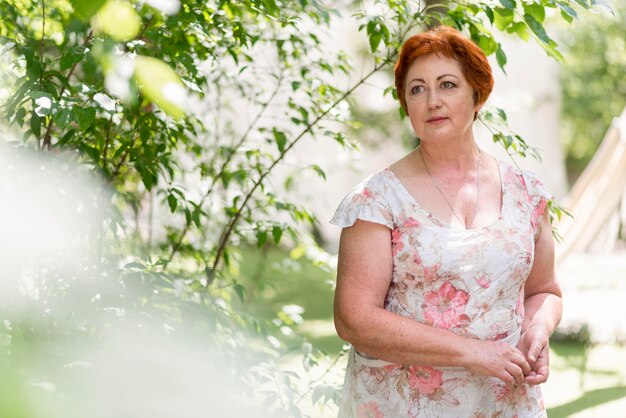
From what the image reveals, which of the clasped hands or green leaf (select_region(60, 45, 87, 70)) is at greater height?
green leaf (select_region(60, 45, 87, 70))

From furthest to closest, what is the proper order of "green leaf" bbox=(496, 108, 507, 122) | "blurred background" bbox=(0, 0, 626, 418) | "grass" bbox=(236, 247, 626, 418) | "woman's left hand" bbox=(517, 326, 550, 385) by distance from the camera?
"grass" bbox=(236, 247, 626, 418), "green leaf" bbox=(496, 108, 507, 122), "woman's left hand" bbox=(517, 326, 550, 385), "blurred background" bbox=(0, 0, 626, 418)

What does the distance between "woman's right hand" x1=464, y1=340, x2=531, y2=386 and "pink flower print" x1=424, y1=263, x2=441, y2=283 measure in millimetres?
184

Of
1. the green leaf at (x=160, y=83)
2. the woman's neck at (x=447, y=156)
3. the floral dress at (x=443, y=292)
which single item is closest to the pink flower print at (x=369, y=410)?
the floral dress at (x=443, y=292)

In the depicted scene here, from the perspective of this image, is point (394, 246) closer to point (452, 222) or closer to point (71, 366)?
point (452, 222)

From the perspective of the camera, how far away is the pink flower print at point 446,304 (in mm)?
1960

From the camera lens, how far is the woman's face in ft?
6.64

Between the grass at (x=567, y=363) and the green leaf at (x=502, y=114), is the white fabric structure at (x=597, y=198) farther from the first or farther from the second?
the green leaf at (x=502, y=114)

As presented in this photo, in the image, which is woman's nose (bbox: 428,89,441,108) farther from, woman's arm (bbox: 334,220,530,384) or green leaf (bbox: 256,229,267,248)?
green leaf (bbox: 256,229,267,248)

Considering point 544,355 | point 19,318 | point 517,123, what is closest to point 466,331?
point 544,355

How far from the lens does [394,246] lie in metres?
1.97

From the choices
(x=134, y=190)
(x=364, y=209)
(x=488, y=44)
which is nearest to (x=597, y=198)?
(x=134, y=190)

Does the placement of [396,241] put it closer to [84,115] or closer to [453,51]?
[453,51]

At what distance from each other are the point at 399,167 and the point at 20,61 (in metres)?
1.05

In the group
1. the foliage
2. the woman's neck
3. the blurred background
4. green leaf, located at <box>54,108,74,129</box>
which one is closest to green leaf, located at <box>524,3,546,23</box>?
the blurred background
